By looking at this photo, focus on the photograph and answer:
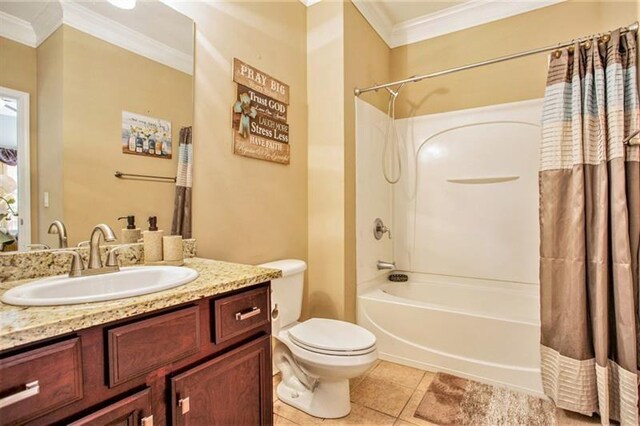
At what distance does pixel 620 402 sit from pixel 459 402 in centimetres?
70

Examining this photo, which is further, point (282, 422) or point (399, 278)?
point (399, 278)

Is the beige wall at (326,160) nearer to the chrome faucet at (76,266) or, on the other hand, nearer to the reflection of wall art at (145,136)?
the reflection of wall art at (145,136)

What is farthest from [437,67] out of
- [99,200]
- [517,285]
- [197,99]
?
[99,200]

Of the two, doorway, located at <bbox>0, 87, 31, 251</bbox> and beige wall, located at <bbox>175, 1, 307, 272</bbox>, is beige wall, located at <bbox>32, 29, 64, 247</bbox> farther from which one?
beige wall, located at <bbox>175, 1, 307, 272</bbox>

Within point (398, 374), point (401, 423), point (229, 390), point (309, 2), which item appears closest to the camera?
point (229, 390)

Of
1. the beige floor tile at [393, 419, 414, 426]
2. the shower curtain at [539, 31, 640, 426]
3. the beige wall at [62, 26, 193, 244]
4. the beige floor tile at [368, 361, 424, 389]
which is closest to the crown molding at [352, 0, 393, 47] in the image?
the shower curtain at [539, 31, 640, 426]

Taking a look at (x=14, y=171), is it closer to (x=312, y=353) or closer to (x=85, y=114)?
(x=85, y=114)

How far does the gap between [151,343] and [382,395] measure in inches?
58.5

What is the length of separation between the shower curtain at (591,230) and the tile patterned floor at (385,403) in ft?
0.85

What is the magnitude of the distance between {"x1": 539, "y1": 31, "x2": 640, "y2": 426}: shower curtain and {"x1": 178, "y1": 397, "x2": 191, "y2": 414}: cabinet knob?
1764 millimetres

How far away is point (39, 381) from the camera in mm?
648

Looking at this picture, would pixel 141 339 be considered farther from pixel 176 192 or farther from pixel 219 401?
pixel 176 192

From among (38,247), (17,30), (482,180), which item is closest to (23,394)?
(38,247)

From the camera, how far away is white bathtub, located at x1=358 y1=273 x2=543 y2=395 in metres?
1.87
